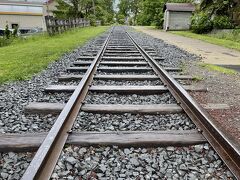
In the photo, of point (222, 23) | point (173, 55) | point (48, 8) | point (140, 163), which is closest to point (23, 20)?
point (48, 8)

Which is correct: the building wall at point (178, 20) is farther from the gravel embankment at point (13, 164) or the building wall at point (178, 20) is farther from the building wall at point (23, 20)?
the gravel embankment at point (13, 164)

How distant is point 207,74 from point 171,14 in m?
29.7

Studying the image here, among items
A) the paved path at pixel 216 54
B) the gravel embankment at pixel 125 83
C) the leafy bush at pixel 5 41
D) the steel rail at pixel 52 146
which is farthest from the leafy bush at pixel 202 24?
the steel rail at pixel 52 146

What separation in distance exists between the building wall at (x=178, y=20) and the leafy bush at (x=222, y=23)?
10.4 meters

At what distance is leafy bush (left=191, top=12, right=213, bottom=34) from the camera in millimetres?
25062

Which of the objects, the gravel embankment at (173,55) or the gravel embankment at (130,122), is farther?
the gravel embankment at (173,55)

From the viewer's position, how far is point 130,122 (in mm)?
3424

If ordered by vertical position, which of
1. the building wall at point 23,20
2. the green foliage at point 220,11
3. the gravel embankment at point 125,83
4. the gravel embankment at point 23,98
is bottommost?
the gravel embankment at point 23,98

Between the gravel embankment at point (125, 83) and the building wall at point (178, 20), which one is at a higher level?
the building wall at point (178, 20)

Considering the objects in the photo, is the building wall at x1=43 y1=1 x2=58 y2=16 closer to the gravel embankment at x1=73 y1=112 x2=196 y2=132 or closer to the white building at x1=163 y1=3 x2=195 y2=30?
the white building at x1=163 y1=3 x2=195 y2=30

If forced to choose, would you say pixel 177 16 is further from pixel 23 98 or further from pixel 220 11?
pixel 23 98

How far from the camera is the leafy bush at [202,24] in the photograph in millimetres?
25062

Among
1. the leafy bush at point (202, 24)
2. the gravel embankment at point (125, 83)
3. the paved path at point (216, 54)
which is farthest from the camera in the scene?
the leafy bush at point (202, 24)

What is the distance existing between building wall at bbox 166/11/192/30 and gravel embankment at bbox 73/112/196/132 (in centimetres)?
3226
